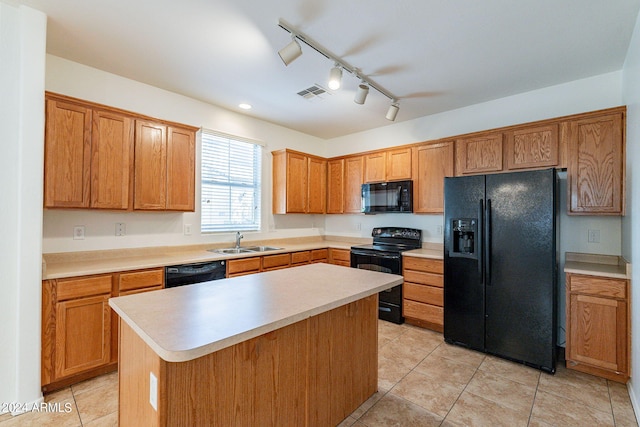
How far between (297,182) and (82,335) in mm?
2980

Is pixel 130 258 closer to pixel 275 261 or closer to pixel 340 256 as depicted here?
pixel 275 261

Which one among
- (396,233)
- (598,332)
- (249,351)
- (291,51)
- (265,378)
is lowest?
(598,332)

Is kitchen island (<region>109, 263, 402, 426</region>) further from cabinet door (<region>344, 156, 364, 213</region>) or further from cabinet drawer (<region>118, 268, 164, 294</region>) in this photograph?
cabinet door (<region>344, 156, 364, 213</region>)

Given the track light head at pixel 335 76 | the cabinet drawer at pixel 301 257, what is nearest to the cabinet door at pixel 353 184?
the cabinet drawer at pixel 301 257

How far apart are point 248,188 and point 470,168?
2.89 meters

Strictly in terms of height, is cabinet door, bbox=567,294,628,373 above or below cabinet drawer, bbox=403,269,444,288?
below

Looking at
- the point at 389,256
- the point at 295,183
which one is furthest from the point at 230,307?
the point at 295,183

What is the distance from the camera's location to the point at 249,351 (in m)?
1.37

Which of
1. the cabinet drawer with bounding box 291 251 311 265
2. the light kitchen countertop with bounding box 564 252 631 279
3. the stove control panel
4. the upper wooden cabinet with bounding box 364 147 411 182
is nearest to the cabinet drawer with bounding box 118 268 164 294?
the cabinet drawer with bounding box 291 251 311 265

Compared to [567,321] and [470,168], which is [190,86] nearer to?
[470,168]

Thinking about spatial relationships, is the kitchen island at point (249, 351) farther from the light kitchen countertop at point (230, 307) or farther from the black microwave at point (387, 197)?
the black microwave at point (387, 197)

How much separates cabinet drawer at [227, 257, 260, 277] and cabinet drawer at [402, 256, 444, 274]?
179cm

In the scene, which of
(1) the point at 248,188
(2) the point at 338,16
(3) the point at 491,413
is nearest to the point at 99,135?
(1) the point at 248,188

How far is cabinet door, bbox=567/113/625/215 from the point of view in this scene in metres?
2.57
